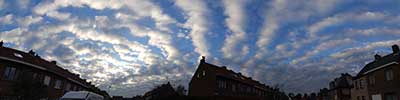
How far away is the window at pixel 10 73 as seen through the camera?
3169 cm

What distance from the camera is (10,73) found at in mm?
32219

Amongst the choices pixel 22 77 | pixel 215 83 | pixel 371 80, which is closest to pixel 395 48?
pixel 371 80

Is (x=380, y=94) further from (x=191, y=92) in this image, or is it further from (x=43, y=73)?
(x=43, y=73)

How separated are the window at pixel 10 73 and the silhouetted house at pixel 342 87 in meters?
53.0

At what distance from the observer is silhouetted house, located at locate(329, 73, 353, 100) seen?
58812mm

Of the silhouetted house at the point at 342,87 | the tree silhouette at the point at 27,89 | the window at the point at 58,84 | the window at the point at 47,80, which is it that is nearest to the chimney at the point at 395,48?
the silhouetted house at the point at 342,87

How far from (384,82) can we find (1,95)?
1569 inches

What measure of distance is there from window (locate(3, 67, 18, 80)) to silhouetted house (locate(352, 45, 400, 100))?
39148 millimetres

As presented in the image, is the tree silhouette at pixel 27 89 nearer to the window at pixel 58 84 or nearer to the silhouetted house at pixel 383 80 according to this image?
the window at pixel 58 84

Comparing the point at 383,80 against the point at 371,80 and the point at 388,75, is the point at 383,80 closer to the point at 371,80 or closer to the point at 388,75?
the point at 388,75

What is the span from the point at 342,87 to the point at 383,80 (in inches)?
1037

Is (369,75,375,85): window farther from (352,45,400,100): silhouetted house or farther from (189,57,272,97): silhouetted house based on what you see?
(189,57,272,97): silhouetted house

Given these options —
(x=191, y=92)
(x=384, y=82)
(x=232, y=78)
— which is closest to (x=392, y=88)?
(x=384, y=82)

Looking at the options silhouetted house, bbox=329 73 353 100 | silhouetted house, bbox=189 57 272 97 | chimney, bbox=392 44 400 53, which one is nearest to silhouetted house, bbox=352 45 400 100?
chimney, bbox=392 44 400 53
